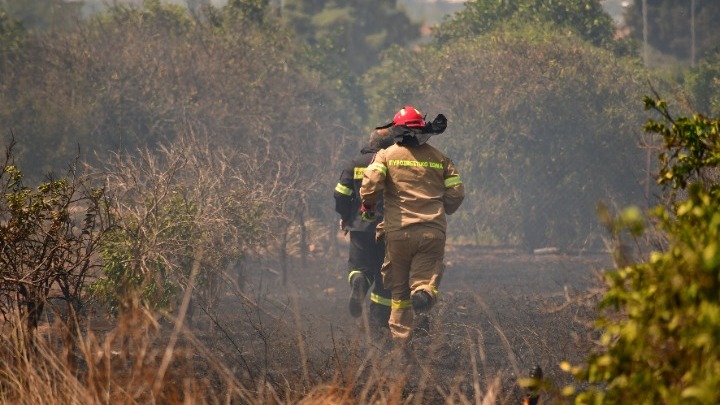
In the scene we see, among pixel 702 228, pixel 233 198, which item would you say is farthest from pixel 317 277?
pixel 702 228

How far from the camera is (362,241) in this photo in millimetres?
9781

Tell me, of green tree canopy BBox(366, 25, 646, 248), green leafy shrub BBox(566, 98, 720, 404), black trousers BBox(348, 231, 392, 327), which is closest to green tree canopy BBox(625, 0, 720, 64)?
green tree canopy BBox(366, 25, 646, 248)

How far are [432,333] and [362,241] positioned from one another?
113 centimetres

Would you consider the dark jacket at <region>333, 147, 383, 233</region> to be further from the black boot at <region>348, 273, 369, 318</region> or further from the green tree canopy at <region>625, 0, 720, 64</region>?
the green tree canopy at <region>625, 0, 720, 64</region>

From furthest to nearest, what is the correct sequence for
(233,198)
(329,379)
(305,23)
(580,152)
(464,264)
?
(305,23)
(580,152)
(464,264)
(233,198)
(329,379)

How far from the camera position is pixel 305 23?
32562 millimetres

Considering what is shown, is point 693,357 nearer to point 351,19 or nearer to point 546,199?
point 546,199

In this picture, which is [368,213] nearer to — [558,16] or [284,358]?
[284,358]

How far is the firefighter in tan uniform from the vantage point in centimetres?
859

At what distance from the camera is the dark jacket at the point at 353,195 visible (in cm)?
946

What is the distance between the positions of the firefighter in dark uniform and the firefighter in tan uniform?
0.69 metres

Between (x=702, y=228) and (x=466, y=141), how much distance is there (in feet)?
53.5

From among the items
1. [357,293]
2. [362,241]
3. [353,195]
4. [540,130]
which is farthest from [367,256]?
[540,130]

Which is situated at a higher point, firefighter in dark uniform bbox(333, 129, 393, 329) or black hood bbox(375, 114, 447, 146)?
black hood bbox(375, 114, 447, 146)
